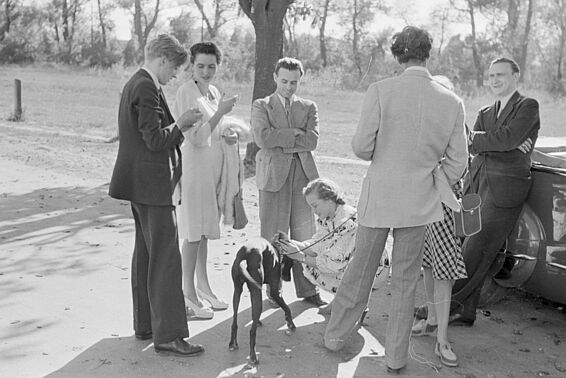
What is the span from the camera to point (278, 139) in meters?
6.05

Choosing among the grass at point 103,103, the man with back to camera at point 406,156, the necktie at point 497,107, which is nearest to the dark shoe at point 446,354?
the man with back to camera at point 406,156

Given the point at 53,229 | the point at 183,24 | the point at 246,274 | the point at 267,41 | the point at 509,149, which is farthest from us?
the point at 183,24

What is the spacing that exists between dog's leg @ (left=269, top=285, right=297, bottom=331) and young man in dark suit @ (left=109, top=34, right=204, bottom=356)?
636mm

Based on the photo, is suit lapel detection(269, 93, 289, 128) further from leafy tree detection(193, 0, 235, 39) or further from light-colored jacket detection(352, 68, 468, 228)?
leafy tree detection(193, 0, 235, 39)

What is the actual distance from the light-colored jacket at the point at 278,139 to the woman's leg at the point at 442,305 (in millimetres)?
1442

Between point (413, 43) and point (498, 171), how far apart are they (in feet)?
4.85

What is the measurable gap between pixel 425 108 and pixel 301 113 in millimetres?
1688

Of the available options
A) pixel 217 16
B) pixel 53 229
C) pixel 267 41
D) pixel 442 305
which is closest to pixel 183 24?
pixel 217 16

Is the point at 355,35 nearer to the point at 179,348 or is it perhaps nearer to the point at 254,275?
the point at 254,275

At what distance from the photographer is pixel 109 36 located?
60.1 metres

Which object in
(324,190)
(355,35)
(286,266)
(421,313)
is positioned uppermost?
(355,35)

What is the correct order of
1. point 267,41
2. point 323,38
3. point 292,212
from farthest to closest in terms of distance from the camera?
point 323,38 → point 267,41 → point 292,212

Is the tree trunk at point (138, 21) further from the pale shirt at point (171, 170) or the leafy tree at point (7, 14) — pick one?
the pale shirt at point (171, 170)

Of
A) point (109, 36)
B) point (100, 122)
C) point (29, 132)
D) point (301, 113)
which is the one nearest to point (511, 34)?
point (109, 36)
